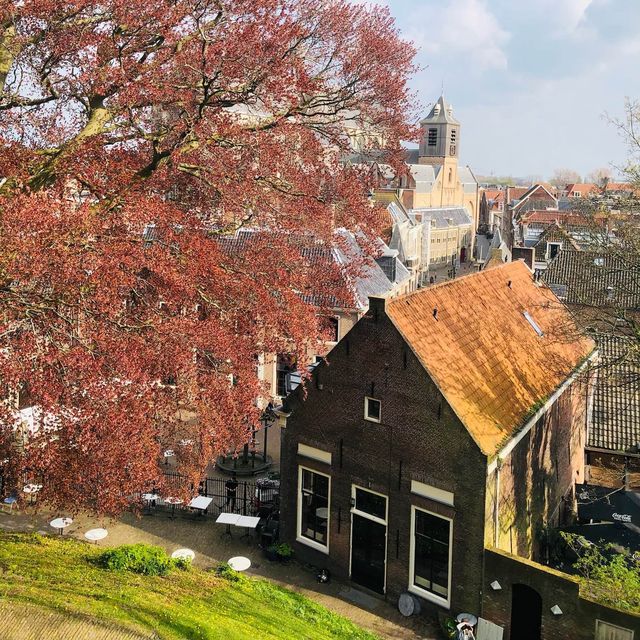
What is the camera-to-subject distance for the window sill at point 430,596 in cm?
1389

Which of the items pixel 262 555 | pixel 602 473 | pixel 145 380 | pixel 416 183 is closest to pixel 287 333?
pixel 145 380

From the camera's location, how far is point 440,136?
305 feet

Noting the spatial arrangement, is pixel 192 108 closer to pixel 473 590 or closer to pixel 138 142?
pixel 138 142

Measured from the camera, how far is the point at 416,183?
3265 inches

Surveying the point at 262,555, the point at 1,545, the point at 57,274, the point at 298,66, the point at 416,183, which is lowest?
the point at 262,555

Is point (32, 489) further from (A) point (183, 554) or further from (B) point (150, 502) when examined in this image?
(A) point (183, 554)

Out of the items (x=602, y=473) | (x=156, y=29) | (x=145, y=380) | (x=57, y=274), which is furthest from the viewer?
(x=602, y=473)

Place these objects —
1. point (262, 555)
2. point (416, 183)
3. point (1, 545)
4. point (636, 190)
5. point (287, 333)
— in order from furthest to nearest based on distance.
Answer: point (416, 183), point (262, 555), point (636, 190), point (1, 545), point (287, 333)

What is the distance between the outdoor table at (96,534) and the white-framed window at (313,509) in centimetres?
504

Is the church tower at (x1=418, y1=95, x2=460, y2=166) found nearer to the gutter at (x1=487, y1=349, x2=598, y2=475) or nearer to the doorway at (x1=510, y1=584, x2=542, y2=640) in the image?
the gutter at (x1=487, y1=349, x2=598, y2=475)

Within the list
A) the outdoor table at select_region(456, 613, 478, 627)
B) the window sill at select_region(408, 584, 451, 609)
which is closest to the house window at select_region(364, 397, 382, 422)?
the window sill at select_region(408, 584, 451, 609)

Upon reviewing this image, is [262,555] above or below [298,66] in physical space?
below

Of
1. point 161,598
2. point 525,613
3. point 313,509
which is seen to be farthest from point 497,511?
point 161,598

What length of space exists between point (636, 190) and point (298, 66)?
8817 millimetres
